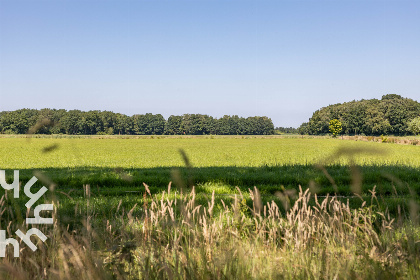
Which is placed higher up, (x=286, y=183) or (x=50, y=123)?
(x=50, y=123)

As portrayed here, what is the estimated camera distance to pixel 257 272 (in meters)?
2.53

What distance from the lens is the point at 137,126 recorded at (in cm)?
19462

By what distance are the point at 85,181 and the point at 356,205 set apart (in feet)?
29.9

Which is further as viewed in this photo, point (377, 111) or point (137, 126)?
point (137, 126)

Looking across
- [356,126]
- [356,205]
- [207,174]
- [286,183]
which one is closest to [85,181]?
[207,174]

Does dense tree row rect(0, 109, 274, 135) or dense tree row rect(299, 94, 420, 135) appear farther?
dense tree row rect(299, 94, 420, 135)

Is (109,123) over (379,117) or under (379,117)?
over

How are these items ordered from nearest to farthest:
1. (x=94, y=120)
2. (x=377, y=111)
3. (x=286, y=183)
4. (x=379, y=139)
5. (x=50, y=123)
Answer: (x=50, y=123) < (x=286, y=183) < (x=379, y=139) < (x=377, y=111) < (x=94, y=120)

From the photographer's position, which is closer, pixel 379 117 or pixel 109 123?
pixel 379 117

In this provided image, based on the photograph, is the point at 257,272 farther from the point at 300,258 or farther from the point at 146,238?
the point at 146,238

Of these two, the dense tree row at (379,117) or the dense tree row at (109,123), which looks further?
the dense tree row at (379,117)

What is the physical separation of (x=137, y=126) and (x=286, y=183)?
187743mm

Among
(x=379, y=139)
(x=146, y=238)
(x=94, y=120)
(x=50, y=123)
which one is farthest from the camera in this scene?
(x=94, y=120)

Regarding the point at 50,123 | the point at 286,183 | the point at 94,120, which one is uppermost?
the point at 94,120
